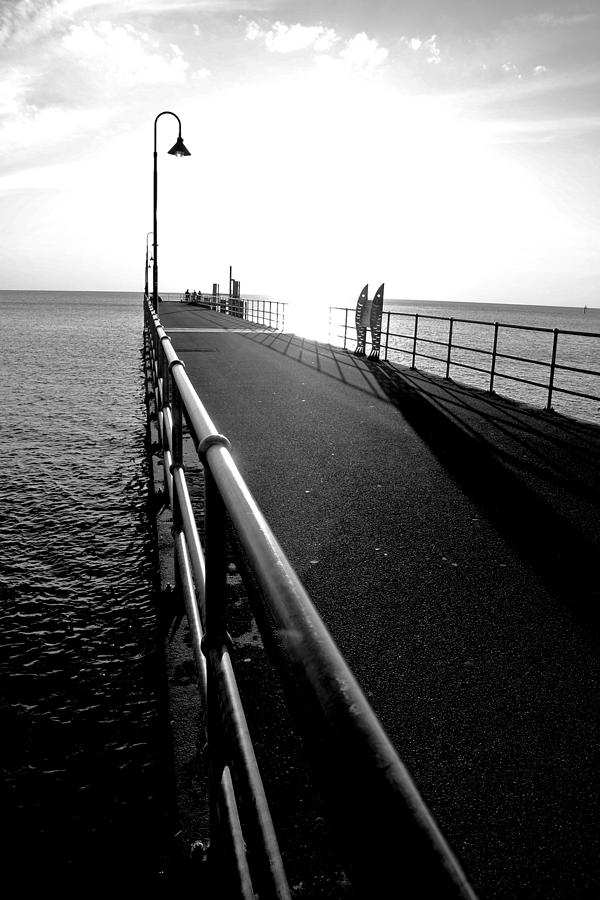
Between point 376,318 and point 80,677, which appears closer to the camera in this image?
point 80,677

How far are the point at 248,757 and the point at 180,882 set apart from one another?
4.46 feet

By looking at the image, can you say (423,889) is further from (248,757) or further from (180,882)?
(180,882)

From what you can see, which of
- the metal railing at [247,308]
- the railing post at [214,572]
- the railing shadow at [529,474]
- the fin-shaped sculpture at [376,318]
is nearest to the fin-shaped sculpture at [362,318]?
the fin-shaped sculpture at [376,318]

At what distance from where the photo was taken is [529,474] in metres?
7.05

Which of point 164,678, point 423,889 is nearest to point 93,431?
point 164,678

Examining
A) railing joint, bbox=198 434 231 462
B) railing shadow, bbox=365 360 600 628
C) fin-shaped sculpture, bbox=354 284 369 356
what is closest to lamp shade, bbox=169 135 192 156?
fin-shaped sculpture, bbox=354 284 369 356

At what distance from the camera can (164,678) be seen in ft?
11.4

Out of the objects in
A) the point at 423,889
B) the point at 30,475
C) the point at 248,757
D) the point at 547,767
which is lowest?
the point at 30,475

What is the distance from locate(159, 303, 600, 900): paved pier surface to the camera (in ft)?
7.86

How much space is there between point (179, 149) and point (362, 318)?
10.1 metres

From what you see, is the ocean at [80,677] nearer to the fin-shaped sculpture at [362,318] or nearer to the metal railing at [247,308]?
the fin-shaped sculpture at [362,318]

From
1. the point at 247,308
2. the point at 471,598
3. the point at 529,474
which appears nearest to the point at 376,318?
the point at 529,474

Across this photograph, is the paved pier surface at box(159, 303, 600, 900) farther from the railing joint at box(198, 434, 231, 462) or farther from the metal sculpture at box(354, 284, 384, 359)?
the metal sculpture at box(354, 284, 384, 359)

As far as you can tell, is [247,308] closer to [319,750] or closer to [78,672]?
[78,672]
